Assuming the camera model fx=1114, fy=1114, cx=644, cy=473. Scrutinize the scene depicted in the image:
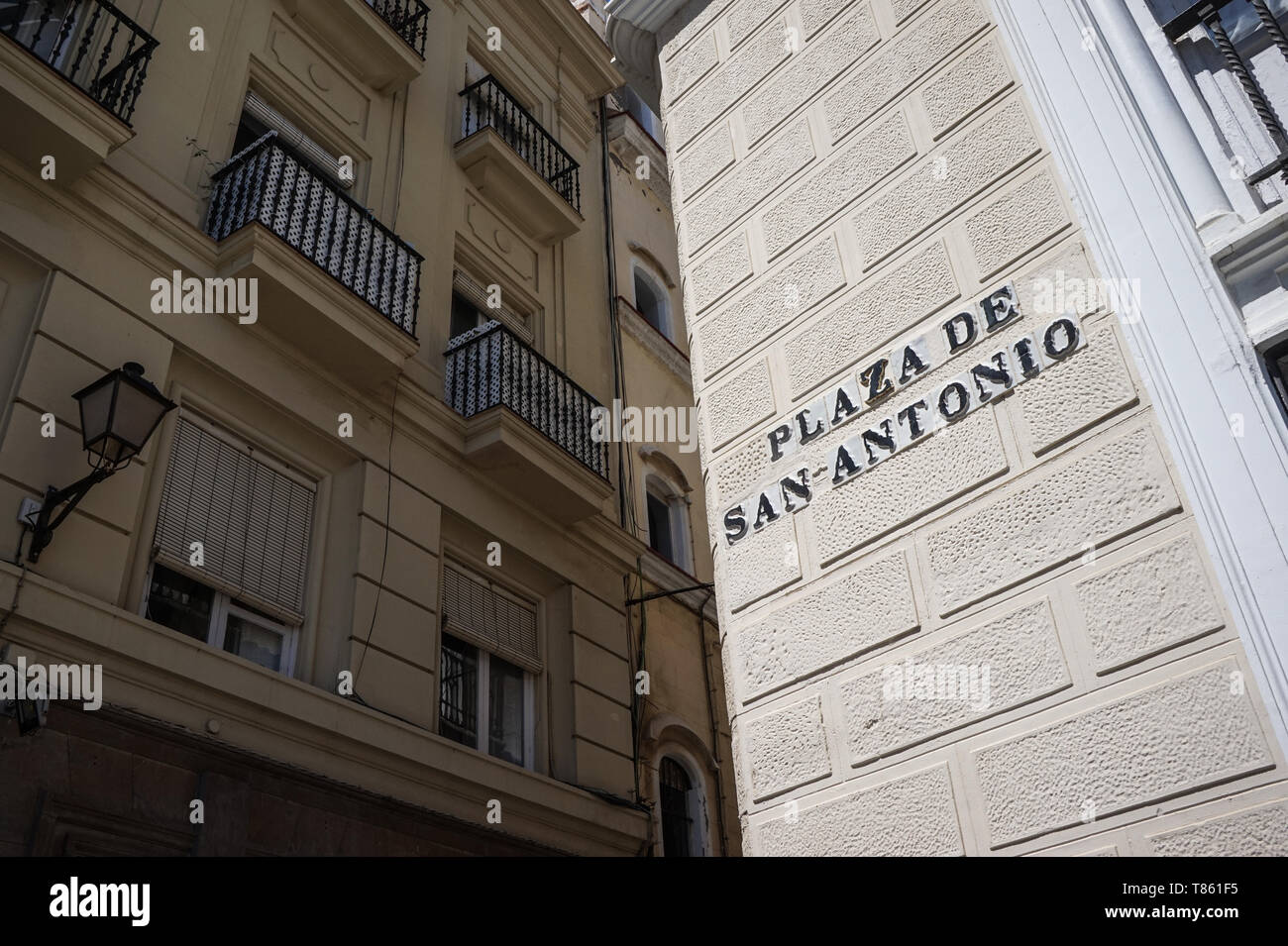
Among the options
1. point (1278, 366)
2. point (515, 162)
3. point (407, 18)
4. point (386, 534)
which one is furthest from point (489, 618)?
point (1278, 366)

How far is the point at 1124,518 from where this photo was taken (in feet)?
11.3

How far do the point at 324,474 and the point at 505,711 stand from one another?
2.73 meters

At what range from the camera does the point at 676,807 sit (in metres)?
11.8

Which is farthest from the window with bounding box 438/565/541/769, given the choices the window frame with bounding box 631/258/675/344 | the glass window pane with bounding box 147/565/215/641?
the window frame with bounding box 631/258/675/344

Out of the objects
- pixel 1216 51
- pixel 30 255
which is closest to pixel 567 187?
pixel 30 255

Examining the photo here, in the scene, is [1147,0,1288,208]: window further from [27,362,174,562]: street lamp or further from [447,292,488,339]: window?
[447,292,488,339]: window

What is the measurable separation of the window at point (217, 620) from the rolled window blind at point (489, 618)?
5.93ft

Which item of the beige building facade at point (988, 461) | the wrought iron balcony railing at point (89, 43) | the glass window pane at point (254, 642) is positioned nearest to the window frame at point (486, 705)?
the glass window pane at point (254, 642)

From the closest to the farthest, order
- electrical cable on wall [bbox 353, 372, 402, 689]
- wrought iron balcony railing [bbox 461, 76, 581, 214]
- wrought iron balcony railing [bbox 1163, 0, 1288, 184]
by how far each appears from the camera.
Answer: wrought iron balcony railing [bbox 1163, 0, 1288, 184] → electrical cable on wall [bbox 353, 372, 402, 689] → wrought iron balcony railing [bbox 461, 76, 581, 214]

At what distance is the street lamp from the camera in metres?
6.48

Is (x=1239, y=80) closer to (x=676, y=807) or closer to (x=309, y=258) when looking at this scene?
(x=309, y=258)

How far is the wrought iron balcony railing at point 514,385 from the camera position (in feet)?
34.5

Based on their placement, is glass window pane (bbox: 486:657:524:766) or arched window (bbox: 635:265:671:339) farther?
arched window (bbox: 635:265:671:339)

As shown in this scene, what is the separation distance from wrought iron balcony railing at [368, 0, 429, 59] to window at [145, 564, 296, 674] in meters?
6.48
